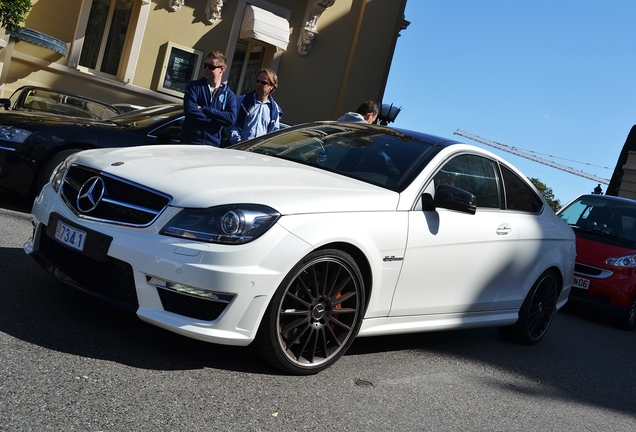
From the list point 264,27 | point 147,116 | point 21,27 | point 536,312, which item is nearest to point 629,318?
point 536,312

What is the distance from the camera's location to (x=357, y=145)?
563 centimetres

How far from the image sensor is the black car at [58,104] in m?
9.80

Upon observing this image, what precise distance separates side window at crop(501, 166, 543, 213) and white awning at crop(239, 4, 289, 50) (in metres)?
12.8

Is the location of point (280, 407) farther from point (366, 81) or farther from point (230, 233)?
point (366, 81)

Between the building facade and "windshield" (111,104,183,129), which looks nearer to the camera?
"windshield" (111,104,183,129)

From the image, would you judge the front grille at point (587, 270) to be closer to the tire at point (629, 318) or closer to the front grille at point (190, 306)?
the tire at point (629, 318)

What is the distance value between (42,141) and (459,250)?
4.17m

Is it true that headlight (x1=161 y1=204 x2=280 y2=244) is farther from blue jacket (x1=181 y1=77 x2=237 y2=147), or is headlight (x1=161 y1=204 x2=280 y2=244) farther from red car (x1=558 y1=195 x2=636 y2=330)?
red car (x1=558 y1=195 x2=636 y2=330)

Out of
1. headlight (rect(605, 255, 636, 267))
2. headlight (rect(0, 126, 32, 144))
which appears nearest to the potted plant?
headlight (rect(0, 126, 32, 144))

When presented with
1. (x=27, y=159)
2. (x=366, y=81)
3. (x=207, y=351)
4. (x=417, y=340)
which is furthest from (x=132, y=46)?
(x=207, y=351)

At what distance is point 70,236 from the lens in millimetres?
4352

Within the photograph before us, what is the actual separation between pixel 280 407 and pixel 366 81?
17773 millimetres

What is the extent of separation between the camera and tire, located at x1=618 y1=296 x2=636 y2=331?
32.1ft

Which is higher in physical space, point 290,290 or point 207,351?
point 290,290
